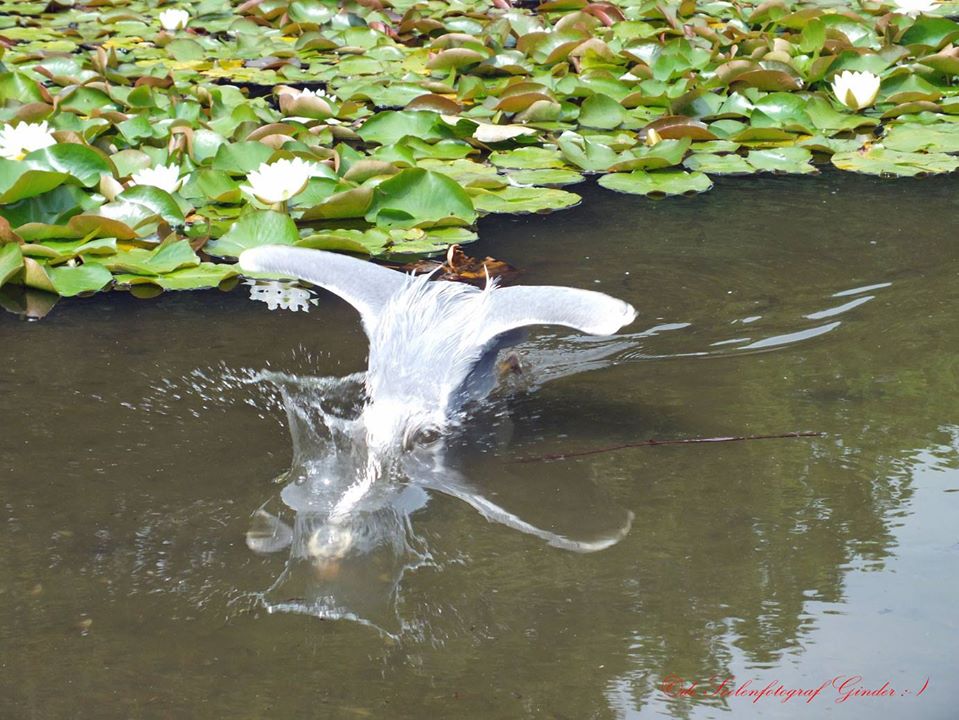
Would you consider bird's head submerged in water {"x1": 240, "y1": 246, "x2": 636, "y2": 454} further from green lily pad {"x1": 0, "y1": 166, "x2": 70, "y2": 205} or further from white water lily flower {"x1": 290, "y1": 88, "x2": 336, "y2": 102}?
white water lily flower {"x1": 290, "y1": 88, "x2": 336, "y2": 102}

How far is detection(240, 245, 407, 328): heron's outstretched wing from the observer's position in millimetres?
3646

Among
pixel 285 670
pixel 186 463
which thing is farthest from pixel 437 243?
pixel 285 670

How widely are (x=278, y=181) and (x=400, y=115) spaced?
4.56ft

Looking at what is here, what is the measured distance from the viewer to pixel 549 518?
291cm

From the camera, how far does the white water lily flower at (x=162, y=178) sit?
15.4ft

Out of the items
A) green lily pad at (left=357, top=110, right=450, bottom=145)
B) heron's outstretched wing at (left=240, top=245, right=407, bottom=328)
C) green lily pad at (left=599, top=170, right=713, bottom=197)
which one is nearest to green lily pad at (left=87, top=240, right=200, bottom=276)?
heron's outstretched wing at (left=240, top=245, right=407, bottom=328)

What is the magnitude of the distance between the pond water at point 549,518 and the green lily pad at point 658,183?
0.71 meters

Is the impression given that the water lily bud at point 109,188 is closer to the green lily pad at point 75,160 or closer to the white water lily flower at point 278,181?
the green lily pad at point 75,160

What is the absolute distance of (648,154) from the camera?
5.29 meters

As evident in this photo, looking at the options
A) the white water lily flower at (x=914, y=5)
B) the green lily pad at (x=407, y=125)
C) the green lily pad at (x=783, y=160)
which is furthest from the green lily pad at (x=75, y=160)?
the white water lily flower at (x=914, y=5)

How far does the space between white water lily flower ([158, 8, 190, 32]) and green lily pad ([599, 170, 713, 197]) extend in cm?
381

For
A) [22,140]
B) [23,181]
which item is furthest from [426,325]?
[22,140]

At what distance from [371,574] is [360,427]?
718 mm

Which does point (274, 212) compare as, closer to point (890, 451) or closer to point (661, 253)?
point (661, 253)
